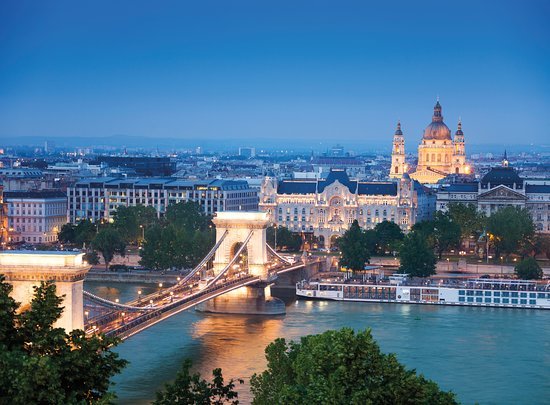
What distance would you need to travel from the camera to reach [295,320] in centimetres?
3262

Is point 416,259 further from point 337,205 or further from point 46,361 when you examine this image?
point 46,361

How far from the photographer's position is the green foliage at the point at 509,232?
46.4 m

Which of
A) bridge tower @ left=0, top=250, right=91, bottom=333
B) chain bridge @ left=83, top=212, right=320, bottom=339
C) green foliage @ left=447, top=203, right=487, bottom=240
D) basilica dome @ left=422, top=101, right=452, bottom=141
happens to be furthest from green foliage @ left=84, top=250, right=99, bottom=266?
basilica dome @ left=422, top=101, right=452, bottom=141

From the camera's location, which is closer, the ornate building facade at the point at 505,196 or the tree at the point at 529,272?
the tree at the point at 529,272

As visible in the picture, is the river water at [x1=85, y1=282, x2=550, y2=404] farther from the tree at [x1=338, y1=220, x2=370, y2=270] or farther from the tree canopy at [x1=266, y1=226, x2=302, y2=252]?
the tree canopy at [x1=266, y1=226, x2=302, y2=252]

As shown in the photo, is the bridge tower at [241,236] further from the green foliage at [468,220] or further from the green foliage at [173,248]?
the green foliage at [468,220]

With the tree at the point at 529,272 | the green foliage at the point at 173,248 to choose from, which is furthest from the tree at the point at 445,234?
the green foliage at the point at 173,248

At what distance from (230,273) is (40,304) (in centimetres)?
2140

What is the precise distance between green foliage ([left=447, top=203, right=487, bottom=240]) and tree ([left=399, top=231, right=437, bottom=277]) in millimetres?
7900

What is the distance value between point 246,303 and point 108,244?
10.3m

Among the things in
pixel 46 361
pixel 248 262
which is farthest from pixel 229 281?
pixel 46 361

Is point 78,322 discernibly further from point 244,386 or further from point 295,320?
point 295,320

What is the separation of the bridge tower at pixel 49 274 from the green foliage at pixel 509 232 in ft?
88.2

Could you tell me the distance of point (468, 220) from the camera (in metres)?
49.9
